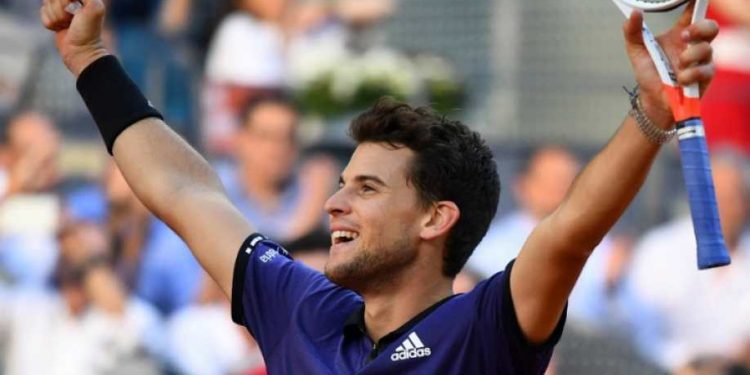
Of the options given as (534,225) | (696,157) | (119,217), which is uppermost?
(696,157)

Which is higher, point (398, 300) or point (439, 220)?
point (439, 220)

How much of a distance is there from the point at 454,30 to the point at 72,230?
379cm

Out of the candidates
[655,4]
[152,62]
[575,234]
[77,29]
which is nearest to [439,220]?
[575,234]

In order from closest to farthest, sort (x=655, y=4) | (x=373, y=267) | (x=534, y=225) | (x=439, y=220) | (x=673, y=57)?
(x=673, y=57)
(x=655, y=4)
(x=373, y=267)
(x=439, y=220)
(x=534, y=225)

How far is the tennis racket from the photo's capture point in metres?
3.33

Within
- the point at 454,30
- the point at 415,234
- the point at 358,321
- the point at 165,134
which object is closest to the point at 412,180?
the point at 415,234

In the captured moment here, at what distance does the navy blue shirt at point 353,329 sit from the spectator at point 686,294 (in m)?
5.23

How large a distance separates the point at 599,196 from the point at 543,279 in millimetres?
259

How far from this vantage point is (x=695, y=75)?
333 centimetres

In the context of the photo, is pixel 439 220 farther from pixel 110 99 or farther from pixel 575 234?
pixel 110 99

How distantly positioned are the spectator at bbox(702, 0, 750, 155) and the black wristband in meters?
6.20

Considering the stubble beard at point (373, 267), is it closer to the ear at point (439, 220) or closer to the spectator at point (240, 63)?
the ear at point (439, 220)

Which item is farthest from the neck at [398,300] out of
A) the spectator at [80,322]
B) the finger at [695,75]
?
the spectator at [80,322]

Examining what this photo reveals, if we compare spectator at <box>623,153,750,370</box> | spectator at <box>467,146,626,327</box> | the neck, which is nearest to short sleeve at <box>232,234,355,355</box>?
the neck
